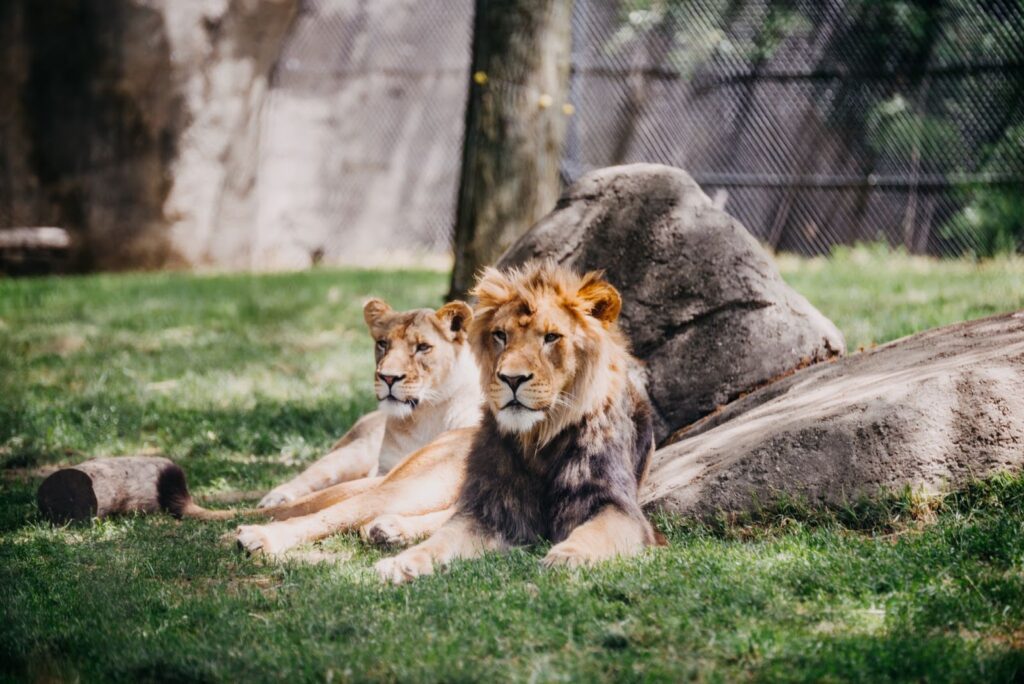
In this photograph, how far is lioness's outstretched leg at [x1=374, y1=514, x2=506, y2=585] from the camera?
481 cm

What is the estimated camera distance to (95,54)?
50.0 ft

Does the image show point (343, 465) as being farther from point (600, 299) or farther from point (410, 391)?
point (600, 299)

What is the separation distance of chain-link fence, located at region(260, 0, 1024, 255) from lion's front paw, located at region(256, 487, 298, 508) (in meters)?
8.65

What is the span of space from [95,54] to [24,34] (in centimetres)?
117

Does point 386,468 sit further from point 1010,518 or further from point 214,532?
point 1010,518

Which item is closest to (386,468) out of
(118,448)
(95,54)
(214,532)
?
(214,532)

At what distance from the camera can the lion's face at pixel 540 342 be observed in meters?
5.02

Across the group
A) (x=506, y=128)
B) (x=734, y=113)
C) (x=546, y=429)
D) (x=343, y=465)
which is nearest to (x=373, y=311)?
(x=343, y=465)

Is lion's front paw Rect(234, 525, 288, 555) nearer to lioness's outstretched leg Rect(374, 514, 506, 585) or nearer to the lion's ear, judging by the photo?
lioness's outstretched leg Rect(374, 514, 506, 585)

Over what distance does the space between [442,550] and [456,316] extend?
6.33 feet

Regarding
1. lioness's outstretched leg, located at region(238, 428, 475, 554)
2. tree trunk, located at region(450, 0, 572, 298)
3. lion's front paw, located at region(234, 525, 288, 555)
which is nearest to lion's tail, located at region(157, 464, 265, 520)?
lioness's outstretched leg, located at region(238, 428, 475, 554)

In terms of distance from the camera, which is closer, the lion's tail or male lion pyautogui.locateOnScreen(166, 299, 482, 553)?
male lion pyautogui.locateOnScreen(166, 299, 482, 553)

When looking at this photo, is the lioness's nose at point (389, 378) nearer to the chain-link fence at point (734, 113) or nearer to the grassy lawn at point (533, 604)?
the grassy lawn at point (533, 604)

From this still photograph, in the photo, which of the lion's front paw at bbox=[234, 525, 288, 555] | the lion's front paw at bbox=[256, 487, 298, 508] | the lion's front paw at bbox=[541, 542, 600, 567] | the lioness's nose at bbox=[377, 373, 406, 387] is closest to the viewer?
the lion's front paw at bbox=[541, 542, 600, 567]
